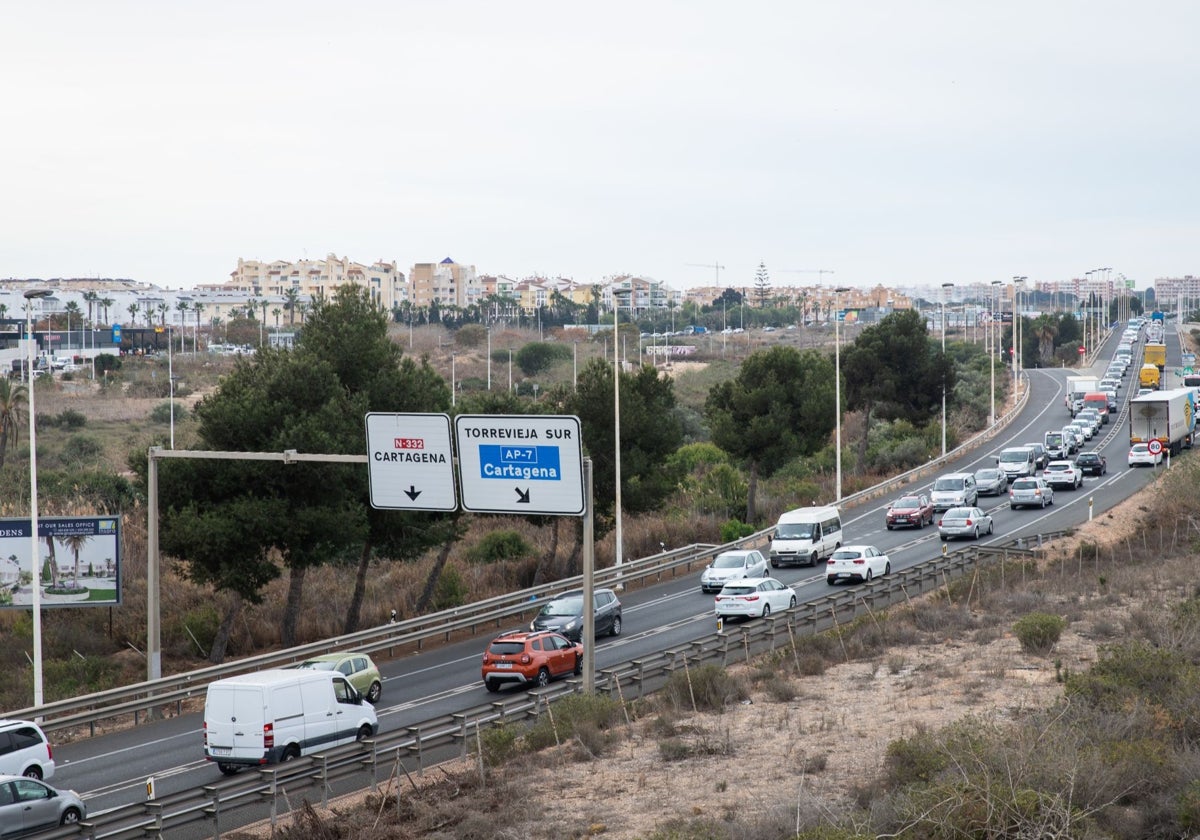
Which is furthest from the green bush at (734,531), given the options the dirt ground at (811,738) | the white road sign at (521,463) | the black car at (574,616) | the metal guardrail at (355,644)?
the white road sign at (521,463)

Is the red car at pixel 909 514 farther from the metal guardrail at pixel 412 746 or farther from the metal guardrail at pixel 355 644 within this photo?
the metal guardrail at pixel 412 746

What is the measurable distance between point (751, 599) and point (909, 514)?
18819 mm

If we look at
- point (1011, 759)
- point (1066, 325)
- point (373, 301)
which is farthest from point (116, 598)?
point (1066, 325)

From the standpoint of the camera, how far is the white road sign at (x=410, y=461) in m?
21.8

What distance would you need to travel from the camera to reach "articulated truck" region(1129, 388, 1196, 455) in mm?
62250

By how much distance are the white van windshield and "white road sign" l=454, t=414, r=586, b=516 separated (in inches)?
885

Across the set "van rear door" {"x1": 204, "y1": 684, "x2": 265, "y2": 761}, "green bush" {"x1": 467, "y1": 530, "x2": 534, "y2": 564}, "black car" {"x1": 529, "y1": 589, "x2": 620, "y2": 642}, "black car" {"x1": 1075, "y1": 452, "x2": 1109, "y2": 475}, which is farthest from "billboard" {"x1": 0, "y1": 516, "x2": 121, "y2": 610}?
"black car" {"x1": 1075, "y1": 452, "x2": 1109, "y2": 475}

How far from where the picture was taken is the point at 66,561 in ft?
102

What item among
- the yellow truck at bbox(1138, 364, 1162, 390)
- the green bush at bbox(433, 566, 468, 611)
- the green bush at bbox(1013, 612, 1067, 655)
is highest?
the yellow truck at bbox(1138, 364, 1162, 390)

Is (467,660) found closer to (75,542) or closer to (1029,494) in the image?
(75,542)

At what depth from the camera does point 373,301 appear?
38.5 m

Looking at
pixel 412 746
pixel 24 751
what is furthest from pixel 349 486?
pixel 412 746

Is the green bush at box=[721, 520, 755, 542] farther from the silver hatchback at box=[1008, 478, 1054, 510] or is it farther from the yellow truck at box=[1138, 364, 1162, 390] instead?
the yellow truck at box=[1138, 364, 1162, 390]

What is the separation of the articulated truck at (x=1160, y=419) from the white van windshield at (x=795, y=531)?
26.5 meters
